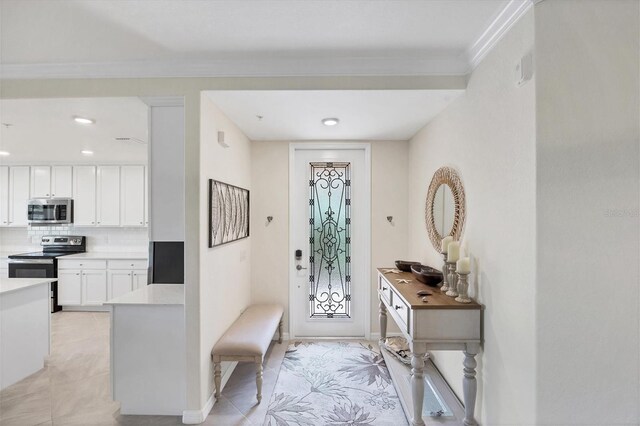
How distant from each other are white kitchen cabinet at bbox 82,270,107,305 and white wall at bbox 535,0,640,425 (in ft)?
17.7

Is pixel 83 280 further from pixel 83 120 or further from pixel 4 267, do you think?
pixel 83 120

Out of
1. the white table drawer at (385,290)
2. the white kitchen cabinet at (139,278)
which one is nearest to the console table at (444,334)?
the white table drawer at (385,290)

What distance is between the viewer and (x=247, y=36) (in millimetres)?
1808

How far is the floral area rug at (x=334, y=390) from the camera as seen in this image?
221 cm

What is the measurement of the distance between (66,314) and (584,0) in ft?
21.5

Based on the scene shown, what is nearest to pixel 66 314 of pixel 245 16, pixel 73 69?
pixel 73 69

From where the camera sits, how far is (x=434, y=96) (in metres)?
2.24

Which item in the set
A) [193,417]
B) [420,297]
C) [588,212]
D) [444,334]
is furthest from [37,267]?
[588,212]

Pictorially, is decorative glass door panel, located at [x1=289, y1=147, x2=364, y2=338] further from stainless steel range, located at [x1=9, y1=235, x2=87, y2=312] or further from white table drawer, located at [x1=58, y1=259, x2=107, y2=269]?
stainless steel range, located at [x1=9, y1=235, x2=87, y2=312]

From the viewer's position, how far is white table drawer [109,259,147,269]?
4496 mm

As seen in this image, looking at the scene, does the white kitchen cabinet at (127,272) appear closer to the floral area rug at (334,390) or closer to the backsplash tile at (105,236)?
the backsplash tile at (105,236)

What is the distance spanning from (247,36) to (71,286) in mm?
4910

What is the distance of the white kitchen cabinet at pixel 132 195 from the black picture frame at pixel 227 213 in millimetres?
2545

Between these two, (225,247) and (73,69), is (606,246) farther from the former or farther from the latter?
(73,69)
